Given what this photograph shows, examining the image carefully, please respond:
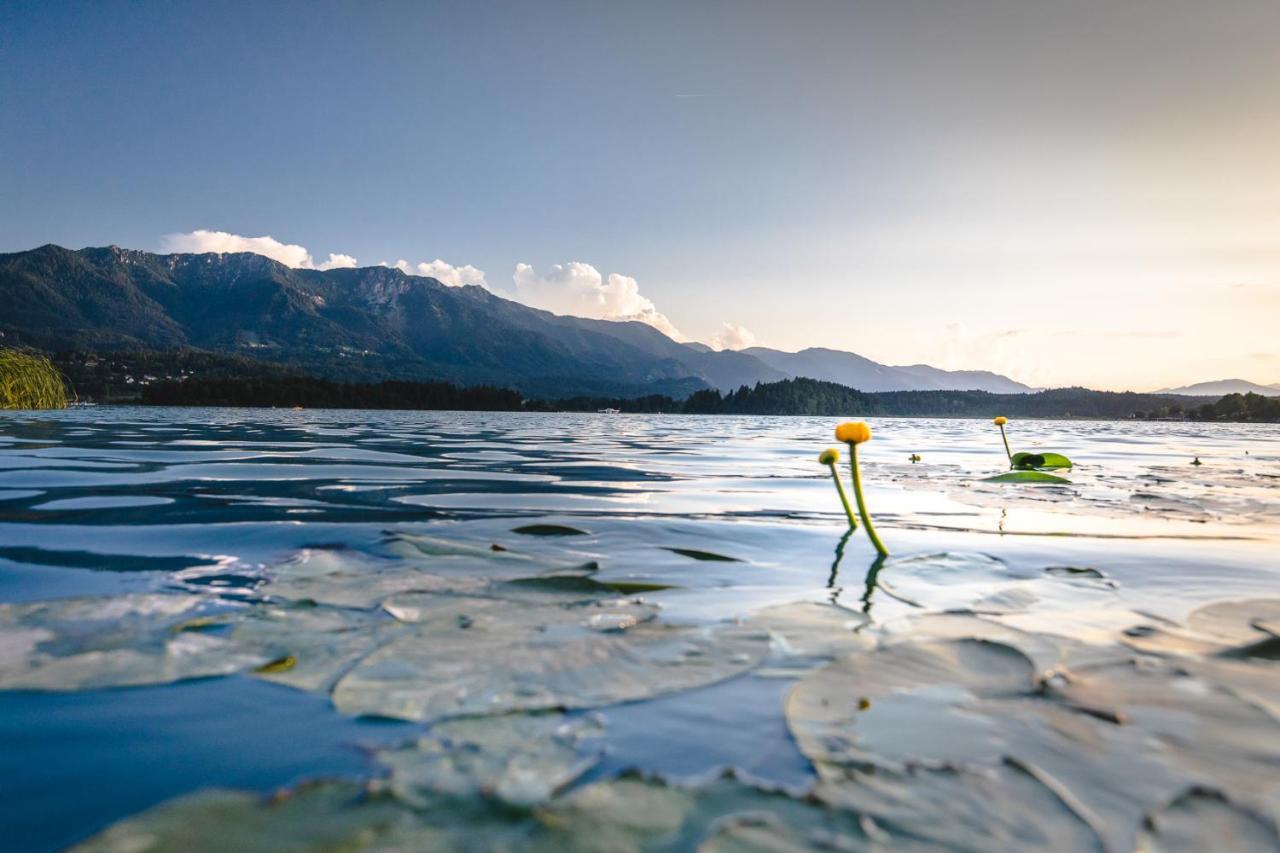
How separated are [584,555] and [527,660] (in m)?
1.78

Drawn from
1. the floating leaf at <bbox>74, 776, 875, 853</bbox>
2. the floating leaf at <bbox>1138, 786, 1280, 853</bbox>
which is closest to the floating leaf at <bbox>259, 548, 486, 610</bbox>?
the floating leaf at <bbox>74, 776, 875, 853</bbox>

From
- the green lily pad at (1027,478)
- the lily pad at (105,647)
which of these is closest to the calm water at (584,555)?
the lily pad at (105,647)

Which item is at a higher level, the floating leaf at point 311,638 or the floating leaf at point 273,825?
the floating leaf at point 273,825

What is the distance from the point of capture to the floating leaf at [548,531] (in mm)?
4453

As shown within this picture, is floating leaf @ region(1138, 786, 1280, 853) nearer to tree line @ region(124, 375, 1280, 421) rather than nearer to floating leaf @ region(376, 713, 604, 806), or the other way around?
floating leaf @ region(376, 713, 604, 806)

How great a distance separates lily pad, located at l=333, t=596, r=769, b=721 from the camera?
65.7 inches

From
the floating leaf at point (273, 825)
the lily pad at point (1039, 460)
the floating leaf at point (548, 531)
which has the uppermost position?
the lily pad at point (1039, 460)

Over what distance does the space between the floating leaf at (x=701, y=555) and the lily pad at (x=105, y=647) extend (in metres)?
2.41

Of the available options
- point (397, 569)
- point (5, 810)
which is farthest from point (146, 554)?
point (5, 810)

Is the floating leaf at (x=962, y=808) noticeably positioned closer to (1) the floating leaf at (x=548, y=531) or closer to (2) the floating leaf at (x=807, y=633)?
(2) the floating leaf at (x=807, y=633)

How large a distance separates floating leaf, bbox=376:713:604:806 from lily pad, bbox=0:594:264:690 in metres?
0.85

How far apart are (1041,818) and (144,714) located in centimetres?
209

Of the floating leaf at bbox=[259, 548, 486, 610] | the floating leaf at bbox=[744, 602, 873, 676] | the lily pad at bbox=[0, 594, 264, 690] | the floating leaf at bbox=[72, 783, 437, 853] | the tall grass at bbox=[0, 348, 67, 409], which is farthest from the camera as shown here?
the tall grass at bbox=[0, 348, 67, 409]

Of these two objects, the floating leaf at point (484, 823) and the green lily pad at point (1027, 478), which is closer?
the floating leaf at point (484, 823)
